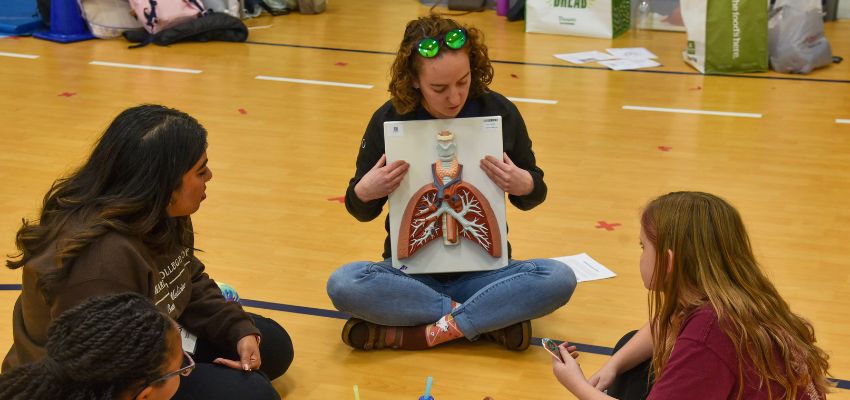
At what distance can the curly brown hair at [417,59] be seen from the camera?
287 centimetres

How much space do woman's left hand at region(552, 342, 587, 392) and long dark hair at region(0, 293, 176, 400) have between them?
0.93m

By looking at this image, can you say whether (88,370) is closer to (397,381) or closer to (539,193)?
(397,381)

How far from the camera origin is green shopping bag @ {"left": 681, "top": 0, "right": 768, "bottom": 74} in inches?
239

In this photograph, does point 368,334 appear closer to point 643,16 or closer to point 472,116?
point 472,116

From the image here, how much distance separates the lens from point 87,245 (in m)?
2.18

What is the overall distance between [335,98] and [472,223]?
9.51ft

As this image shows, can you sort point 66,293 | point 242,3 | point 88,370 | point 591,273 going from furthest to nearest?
point 242,3 → point 591,273 → point 66,293 → point 88,370

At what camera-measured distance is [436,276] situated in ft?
10.4

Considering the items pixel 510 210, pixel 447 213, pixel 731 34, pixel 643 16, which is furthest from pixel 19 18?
pixel 447 213

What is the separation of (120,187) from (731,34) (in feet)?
15.5

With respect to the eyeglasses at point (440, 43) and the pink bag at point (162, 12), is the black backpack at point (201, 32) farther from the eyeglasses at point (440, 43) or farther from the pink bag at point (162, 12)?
the eyeglasses at point (440, 43)

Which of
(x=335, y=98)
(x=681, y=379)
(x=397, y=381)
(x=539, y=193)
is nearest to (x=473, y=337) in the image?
(x=397, y=381)

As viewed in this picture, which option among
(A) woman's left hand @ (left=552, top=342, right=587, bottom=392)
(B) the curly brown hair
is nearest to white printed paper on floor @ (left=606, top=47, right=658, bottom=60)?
(B) the curly brown hair

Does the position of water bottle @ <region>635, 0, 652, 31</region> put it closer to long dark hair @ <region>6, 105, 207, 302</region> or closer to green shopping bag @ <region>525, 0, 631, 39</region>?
green shopping bag @ <region>525, 0, 631, 39</region>
